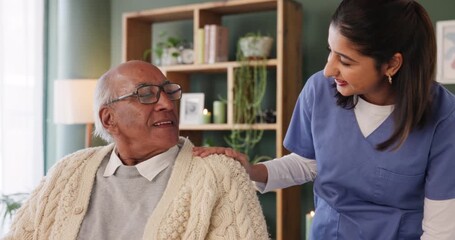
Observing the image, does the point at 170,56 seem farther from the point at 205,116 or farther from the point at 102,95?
the point at 102,95

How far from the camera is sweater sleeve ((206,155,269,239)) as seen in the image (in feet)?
5.16

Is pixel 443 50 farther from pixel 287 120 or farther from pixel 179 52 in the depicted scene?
pixel 179 52

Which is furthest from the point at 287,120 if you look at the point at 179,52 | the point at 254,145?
the point at 179,52

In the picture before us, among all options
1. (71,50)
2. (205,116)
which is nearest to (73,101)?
(71,50)

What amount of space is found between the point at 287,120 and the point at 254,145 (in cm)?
45

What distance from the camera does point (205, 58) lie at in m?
3.94

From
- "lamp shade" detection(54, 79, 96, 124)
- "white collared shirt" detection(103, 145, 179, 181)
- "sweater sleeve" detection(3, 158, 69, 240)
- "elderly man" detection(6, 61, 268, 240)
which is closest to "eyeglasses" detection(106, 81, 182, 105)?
"elderly man" detection(6, 61, 268, 240)

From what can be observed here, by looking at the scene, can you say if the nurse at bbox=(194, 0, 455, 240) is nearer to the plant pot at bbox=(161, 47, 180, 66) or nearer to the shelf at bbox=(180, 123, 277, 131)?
the shelf at bbox=(180, 123, 277, 131)

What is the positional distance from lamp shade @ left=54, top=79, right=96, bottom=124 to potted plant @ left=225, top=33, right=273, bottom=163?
1.08m

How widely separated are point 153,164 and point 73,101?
2.56 m

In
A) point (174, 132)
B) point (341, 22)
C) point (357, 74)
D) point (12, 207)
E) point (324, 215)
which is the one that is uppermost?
point (341, 22)

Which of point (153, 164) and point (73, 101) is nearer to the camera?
point (153, 164)

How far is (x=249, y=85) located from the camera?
384 cm

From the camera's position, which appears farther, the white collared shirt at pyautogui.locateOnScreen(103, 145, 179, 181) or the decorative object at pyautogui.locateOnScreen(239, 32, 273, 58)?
the decorative object at pyautogui.locateOnScreen(239, 32, 273, 58)
